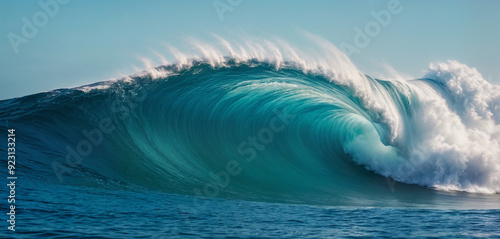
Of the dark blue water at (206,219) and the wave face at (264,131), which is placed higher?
the wave face at (264,131)

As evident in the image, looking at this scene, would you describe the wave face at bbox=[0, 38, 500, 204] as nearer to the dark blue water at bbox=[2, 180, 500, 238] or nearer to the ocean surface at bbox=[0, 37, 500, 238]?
the ocean surface at bbox=[0, 37, 500, 238]

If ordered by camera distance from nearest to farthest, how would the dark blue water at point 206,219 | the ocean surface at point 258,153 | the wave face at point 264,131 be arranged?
the dark blue water at point 206,219, the ocean surface at point 258,153, the wave face at point 264,131

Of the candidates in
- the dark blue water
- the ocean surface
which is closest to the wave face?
the ocean surface

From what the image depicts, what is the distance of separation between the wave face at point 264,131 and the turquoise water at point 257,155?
38 mm

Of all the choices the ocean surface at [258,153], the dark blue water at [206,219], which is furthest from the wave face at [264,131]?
the dark blue water at [206,219]

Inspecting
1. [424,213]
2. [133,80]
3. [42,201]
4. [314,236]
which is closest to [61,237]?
[42,201]

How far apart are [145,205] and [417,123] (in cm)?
857

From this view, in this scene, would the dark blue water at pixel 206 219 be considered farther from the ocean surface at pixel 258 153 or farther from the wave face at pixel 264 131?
the wave face at pixel 264 131

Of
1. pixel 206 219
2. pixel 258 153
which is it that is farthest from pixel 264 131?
pixel 206 219

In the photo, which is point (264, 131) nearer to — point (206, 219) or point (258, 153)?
point (258, 153)

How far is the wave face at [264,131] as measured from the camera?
28.5ft

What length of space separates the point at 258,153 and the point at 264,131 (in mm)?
1269

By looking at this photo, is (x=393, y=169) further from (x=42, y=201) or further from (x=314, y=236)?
(x=42, y=201)

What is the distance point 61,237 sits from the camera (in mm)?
4012
